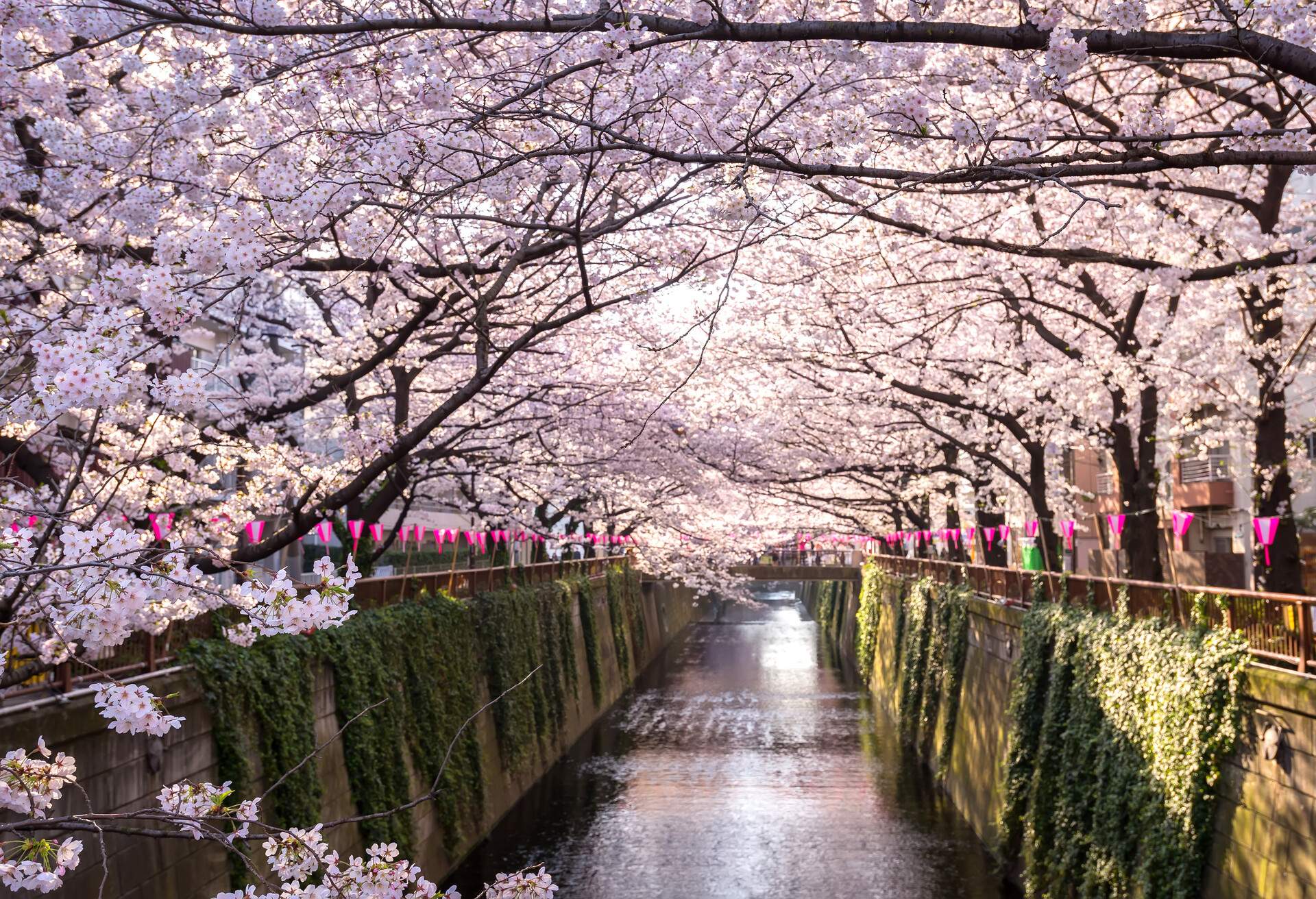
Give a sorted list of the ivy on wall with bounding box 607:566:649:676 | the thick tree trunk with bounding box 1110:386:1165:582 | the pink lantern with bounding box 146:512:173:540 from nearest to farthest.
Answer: the pink lantern with bounding box 146:512:173:540 → the thick tree trunk with bounding box 1110:386:1165:582 → the ivy on wall with bounding box 607:566:649:676

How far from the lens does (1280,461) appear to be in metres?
15.0

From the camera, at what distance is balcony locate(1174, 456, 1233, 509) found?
111ft

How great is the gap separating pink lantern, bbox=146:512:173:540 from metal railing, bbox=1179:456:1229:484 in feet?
88.8

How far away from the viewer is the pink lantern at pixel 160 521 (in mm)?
11703

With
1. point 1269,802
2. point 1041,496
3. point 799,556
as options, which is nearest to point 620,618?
point 799,556

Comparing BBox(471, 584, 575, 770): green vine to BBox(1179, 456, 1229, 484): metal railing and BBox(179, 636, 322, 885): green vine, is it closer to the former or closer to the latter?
BBox(179, 636, 322, 885): green vine

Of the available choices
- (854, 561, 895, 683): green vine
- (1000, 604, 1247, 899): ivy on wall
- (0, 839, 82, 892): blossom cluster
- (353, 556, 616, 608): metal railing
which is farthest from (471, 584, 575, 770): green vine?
(0, 839, 82, 892): blossom cluster

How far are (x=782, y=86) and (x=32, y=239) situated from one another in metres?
7.24

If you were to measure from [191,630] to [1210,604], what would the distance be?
32.7 feet

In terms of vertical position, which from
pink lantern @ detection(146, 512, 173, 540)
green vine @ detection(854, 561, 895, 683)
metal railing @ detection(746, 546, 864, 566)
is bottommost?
green vine @ detection(854, 561, 895, 683)

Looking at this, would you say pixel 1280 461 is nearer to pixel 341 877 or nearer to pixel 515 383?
pixel 515 383

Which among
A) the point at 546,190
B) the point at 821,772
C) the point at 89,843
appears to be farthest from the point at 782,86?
the point at 821,772

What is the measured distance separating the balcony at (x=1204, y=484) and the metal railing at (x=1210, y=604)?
47.4 ft

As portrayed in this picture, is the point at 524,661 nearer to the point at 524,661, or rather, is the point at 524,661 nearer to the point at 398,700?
the point at 524,661
